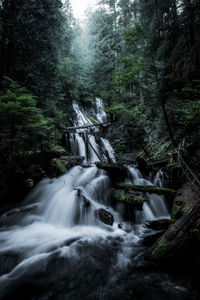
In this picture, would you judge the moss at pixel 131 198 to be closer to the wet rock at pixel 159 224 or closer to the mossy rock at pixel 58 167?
the wet rock at pixel 159 224

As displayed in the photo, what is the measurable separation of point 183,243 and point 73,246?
270cm

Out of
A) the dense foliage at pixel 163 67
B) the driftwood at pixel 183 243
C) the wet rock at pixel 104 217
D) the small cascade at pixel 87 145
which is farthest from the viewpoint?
the small cascade at pixel 87 145

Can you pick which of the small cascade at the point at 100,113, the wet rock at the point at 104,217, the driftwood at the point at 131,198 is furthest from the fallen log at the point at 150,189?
the small cascade at the point at 100,113

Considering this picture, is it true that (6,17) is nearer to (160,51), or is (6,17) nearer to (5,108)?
(5,108)

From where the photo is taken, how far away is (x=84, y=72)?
19.4m

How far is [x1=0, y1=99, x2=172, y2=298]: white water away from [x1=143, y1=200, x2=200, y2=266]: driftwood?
3.37 ft

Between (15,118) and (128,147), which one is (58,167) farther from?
(128,147)

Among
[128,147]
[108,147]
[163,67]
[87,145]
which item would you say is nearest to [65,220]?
[87,145]

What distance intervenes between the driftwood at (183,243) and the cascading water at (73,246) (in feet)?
1.01

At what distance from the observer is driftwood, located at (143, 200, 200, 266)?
231 centimetres

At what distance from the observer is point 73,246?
384 centimetres

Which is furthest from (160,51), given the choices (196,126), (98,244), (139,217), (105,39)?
(105,39)

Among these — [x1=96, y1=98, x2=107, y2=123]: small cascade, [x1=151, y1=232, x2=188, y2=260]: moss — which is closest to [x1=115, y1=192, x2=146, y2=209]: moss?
→ [x1=151, y1=232, x2=188, y2=260]: moss

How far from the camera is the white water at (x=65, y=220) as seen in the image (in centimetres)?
363
